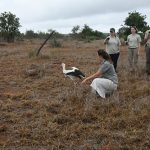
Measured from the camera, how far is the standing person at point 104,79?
9.33 m

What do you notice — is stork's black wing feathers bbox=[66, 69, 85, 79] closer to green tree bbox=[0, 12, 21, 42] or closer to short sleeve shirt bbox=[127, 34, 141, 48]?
short sleeve shirt bbox=[127, 34, 141, 48]

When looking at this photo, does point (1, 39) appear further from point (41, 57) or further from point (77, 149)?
point (77, 149)

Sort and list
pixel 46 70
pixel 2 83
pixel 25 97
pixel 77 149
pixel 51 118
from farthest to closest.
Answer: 1. pixel 46 70
2. pixel 2 83
3. pixel 25 97
4. pixel 51 118
5. pixel 77 149

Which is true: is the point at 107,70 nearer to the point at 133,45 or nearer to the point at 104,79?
the point at 104,79

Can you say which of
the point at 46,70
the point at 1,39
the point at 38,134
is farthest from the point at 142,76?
the point at 1,39

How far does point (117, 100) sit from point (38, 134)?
2360 millimetres

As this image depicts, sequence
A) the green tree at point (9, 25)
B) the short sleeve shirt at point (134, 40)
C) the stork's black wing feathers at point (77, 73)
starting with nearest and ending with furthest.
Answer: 1. the stork's black wing feathers at point (77, 73)
2. the short sleeve shirt at point (134, 40)
3. the green tree at point (9, 25)

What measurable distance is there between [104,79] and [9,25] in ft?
113

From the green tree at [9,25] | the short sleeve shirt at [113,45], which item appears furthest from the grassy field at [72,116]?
the green tree at [9,25]

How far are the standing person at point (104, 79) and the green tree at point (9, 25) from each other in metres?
33.3

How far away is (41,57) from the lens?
762 inches

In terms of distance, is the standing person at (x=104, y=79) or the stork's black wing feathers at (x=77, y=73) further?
the stork's black wing feathers at (x=77, y=73)

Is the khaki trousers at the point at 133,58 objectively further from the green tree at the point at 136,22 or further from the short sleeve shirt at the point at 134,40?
the green tree at the point at 136,22

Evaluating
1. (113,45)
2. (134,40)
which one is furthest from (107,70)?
(134,40)
